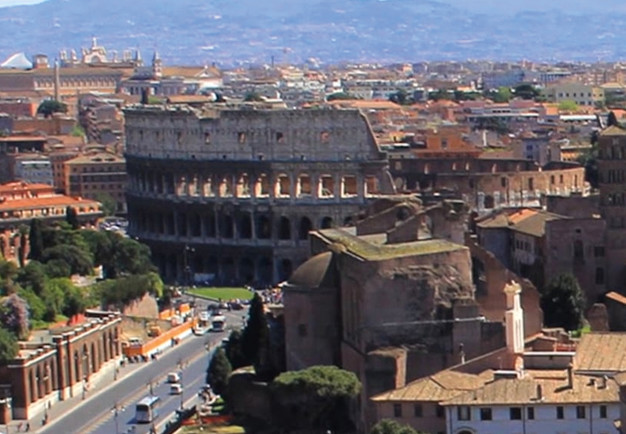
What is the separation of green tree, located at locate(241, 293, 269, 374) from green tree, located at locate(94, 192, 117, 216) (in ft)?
237

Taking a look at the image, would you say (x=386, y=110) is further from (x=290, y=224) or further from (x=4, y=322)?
(x=4, y=322)

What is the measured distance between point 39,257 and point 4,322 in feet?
70.8

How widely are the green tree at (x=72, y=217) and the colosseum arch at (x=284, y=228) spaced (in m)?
10.6

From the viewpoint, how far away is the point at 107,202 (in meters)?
145

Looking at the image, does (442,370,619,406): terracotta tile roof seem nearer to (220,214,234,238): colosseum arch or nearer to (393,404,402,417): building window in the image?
(393,404,402,417): building window

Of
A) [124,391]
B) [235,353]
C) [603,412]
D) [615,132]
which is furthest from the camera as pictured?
[615,132]

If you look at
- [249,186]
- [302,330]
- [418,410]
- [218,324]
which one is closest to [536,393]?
[418,410]

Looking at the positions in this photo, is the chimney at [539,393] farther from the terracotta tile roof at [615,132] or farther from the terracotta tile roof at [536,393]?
the terracotta tile roof at [615,132]

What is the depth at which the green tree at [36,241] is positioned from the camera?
9830 cm

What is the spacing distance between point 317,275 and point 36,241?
1499 inches

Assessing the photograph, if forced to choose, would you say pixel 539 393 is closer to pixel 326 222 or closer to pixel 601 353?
pixel 601 353

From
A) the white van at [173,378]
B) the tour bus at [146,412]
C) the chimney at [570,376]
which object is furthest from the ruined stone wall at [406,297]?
the white van at [173,378]

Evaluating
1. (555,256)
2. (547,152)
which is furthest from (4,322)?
(547,152)

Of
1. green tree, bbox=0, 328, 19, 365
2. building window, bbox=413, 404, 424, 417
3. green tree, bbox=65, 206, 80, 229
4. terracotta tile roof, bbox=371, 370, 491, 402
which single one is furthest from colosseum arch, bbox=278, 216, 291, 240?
building window, bbox=413, 404, 424, 417
